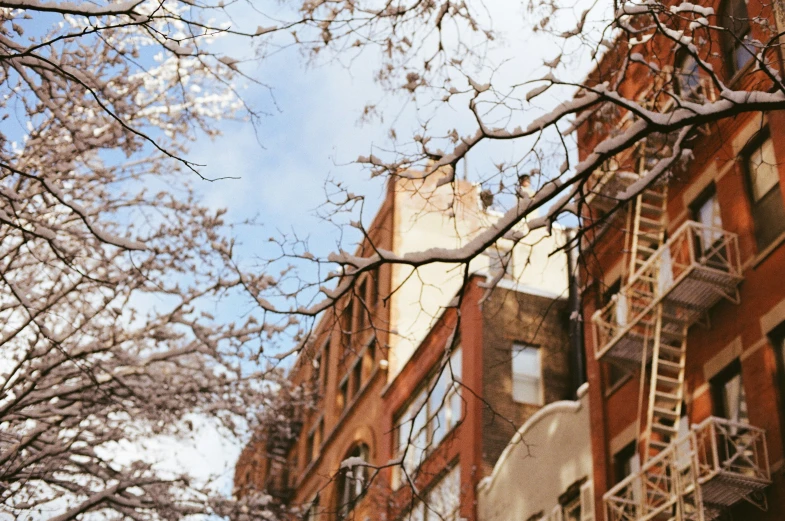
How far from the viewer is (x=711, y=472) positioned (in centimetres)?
1531

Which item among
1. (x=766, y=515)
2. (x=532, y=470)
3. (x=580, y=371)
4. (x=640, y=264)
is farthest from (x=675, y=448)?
(x=580, y=371)

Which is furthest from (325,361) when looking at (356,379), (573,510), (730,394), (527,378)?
(730,394)

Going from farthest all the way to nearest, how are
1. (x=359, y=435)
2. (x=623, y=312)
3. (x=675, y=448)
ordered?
1. (x=359, y=435)
2. (x=623, y=312)
3. (x=675, y=448)

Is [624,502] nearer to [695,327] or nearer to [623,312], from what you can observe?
[695,327]

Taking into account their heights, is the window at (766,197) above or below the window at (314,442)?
below

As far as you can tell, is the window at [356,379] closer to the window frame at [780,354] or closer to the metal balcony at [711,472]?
the metal balcony at [711,472]

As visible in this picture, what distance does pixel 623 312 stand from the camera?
22703 millimetres

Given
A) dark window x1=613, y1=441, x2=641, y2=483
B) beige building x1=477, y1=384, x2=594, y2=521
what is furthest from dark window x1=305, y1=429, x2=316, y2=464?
dark window x1=613, y1=441, x2=641, y2=483

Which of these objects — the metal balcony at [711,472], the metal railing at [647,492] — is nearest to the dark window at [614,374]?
the metal railing at [647,492]

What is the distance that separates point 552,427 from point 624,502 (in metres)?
5.73

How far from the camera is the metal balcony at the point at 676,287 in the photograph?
1789 cm

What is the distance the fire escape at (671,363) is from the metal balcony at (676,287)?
0.02m

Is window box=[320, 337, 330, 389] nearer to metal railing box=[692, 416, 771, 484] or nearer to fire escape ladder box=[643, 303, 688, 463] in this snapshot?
fire escape ladder box=[643, 303, 688, 463]

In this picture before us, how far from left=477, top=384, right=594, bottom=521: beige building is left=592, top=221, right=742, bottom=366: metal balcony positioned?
89.4 inches
